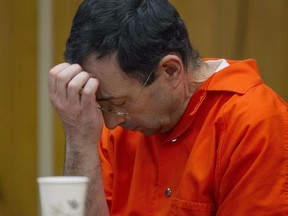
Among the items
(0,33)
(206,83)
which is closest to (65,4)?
(0,33)

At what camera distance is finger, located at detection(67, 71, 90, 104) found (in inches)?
73.7

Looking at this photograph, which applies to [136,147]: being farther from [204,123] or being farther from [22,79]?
[22,79]

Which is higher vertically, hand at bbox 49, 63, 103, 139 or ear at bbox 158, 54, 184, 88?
ear at bbox 158, 54, 184, 88

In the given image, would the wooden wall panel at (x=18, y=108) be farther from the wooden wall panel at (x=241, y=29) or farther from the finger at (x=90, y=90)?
the finger at (x=90, y=90)

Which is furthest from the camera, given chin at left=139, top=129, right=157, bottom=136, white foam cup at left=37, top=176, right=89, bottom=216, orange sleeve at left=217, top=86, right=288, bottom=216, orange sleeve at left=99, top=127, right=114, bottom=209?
orange sleeve at left=99, top=127, right=114, bottom=209

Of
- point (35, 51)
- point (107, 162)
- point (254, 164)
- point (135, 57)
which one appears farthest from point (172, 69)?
point (35, 51)

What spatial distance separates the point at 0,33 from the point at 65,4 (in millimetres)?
301

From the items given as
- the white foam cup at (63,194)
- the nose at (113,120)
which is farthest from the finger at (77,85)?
the white foam cup at (63,194)

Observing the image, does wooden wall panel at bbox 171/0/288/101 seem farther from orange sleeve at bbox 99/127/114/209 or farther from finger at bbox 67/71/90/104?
finger at bbox 67/71/90/104

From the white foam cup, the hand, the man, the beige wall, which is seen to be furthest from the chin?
the beige wall

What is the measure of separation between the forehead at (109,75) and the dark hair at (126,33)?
0.01 m

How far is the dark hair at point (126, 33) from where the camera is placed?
72.2 inches

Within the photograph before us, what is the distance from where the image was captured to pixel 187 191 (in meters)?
1.93

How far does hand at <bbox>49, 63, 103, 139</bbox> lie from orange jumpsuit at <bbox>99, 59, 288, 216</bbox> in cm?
20
